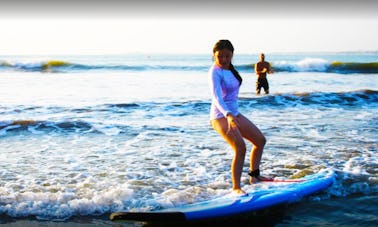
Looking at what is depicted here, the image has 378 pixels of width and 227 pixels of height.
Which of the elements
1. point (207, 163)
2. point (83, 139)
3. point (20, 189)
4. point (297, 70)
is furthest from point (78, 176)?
point (297, 70)

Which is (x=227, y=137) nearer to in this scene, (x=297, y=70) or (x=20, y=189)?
(x=20, y=189)

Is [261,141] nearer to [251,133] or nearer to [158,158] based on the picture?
[251,133]

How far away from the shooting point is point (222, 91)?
511 centimetres

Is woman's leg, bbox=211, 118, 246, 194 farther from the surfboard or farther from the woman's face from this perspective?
the woman's face

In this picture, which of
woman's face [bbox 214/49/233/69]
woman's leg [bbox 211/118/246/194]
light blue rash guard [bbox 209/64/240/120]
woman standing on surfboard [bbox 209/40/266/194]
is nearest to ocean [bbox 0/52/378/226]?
woman's leg [bbox 211/118/246/194]

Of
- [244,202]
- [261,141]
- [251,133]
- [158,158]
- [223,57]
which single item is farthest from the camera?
[158,158]

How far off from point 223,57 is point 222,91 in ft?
1.27

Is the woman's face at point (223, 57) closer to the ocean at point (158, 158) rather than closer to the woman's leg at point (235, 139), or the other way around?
the woman's leg at point (235, 139)

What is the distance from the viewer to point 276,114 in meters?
13.4

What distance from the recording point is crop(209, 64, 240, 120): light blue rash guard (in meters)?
4.94

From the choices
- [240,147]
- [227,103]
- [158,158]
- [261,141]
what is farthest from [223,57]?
[158,158]

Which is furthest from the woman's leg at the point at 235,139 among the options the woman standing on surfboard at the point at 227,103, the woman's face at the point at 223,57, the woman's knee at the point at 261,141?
the woman's face at the point at 223,57

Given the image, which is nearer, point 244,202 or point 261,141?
point 244,202

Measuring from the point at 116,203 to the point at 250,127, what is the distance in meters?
1.80
